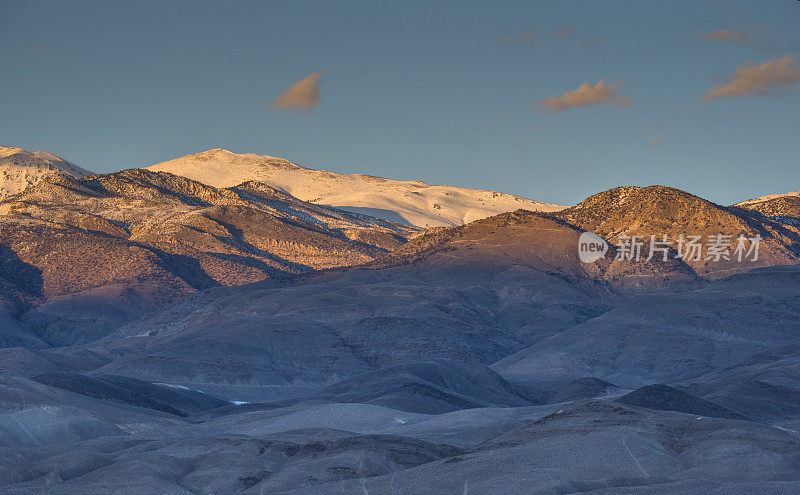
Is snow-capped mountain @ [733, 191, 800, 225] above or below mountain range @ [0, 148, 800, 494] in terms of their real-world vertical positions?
above

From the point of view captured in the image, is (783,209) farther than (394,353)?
Yes

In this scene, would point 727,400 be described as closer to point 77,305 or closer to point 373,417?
point 373,417

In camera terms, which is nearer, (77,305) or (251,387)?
(251,387)

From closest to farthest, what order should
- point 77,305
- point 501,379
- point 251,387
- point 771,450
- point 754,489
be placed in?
1. point 754,489
2. point 771,450
3. point 501,379
4. point 251,387
5. point 77,305

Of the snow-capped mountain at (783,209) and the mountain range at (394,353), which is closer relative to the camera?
the mountain range at (394,353)

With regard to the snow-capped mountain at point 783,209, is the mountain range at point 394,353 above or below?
below

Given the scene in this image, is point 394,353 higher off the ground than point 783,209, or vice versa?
point 783,209

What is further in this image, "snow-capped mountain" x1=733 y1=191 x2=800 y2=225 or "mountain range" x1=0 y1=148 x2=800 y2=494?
"snow-capped mountain" x1=733 y1=191 x2=800 y2=225

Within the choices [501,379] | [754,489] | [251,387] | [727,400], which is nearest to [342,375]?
[251,387]
